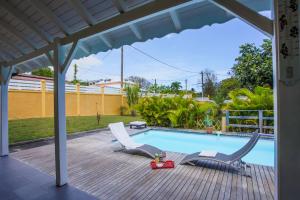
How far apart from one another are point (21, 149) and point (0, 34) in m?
4.37

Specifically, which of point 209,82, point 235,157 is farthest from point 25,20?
point 209,82

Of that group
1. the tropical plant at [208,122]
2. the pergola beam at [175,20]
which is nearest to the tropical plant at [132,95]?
the tropical plant at [208,122]

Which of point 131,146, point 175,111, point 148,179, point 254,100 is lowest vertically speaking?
point 148,179

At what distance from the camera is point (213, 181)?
4.61 meters

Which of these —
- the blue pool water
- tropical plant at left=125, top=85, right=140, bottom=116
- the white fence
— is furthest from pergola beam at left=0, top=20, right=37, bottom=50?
tropical plant at left=125, top=85, right=140, bottom=116

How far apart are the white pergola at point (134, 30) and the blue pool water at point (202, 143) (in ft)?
20.2

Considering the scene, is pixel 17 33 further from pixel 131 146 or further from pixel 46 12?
pixel 131 146

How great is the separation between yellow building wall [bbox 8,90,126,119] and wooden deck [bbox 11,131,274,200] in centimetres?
812

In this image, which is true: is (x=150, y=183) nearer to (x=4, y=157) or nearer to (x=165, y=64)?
(x=4, y=157)

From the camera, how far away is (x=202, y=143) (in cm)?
1002

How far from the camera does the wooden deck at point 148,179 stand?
157 inches

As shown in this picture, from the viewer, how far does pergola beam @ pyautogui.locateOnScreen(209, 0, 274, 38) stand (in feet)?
6.78

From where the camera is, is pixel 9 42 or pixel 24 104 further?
pixel 24 104

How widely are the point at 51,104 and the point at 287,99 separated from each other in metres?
16.3
